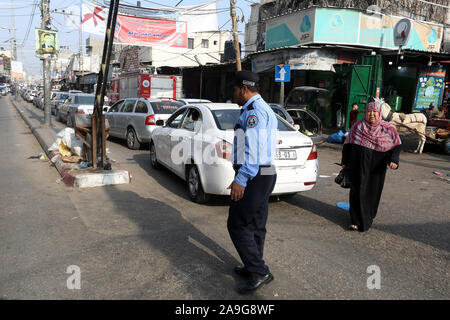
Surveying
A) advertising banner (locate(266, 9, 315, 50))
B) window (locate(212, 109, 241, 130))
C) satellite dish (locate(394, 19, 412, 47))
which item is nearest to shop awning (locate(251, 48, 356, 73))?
advertising banner (locate(266, 9, 315, 50))

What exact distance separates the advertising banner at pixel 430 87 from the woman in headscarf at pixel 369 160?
12.7m

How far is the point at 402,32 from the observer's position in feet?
51.1

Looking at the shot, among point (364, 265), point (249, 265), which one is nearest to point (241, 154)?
point (249, 265)

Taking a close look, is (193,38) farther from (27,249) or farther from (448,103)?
(27,249)

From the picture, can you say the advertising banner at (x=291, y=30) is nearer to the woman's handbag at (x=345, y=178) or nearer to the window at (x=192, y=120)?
the window at (x=192, y=120)

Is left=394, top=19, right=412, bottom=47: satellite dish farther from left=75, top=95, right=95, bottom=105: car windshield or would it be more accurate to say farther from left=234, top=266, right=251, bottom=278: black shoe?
left=234, top=266, right=251, bottom=278: black shoe

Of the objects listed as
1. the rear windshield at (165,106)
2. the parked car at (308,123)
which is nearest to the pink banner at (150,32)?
the rear windshield at (165,106)

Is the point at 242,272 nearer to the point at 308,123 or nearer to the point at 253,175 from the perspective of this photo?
the point at 253,175

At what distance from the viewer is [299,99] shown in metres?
17.4

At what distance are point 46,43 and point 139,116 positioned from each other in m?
7.15

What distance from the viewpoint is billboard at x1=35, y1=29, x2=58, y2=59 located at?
14.5 meters

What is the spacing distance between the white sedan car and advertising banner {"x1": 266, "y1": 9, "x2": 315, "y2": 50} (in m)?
12.5

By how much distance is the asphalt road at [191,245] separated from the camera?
3.12m

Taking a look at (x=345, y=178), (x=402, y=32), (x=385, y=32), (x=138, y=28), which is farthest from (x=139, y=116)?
(x=385, y=32)
